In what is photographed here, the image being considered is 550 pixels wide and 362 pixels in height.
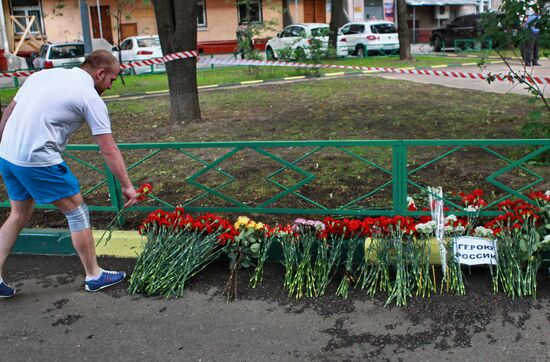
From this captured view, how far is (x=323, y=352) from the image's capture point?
3.36 metres

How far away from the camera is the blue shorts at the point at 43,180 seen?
148 inches

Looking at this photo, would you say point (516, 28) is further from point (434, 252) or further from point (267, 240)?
point (267, 240)

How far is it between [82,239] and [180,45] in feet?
19.0

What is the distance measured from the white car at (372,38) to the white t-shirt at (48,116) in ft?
75.1

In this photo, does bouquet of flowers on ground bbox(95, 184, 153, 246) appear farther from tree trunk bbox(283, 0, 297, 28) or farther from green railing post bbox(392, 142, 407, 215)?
tree trunk bbox(283, 0, 297, 28)

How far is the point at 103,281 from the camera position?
425cm

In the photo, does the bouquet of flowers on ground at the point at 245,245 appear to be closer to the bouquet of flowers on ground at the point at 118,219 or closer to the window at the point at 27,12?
the bouquet of flowers on ground at the point at 118,219

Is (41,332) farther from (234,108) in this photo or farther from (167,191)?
(234,108)

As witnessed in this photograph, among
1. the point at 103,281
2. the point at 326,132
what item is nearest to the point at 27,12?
the point at 326,132

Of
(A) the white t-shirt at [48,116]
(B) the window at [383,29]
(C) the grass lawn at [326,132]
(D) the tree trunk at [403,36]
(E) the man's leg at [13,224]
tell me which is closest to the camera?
(A) the white t-shirt at [48,116]

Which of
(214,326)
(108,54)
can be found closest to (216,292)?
(214,326)

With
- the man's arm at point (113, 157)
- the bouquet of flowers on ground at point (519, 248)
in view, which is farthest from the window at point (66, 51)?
the bouquet of flowers on ground at point (519, 248)

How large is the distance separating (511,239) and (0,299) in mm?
3556

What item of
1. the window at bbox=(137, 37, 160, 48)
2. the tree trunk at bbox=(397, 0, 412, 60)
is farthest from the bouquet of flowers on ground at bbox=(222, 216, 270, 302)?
the window at bbox=(137, 37, 160, 48)
